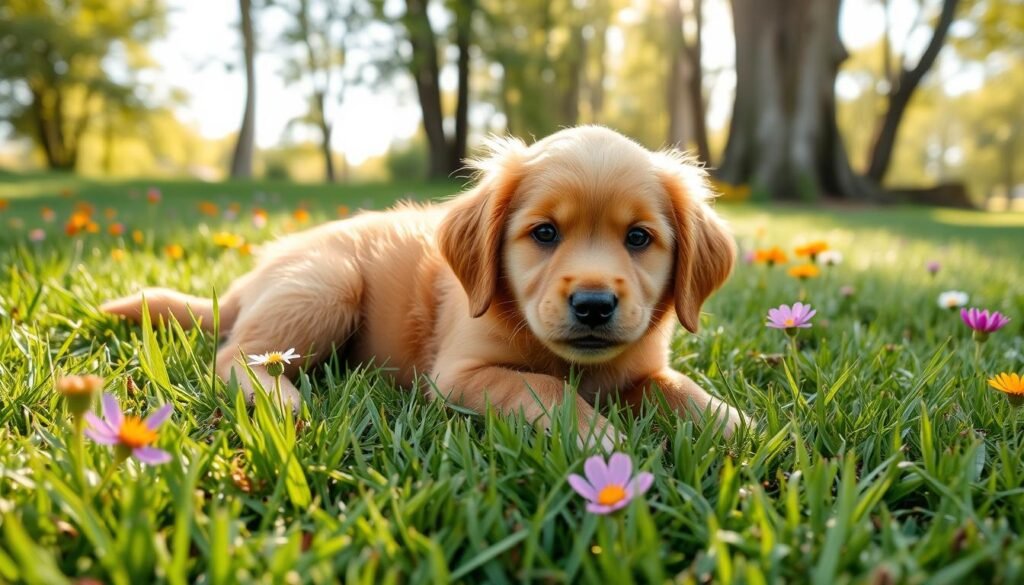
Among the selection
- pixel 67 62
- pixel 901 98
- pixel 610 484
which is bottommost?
pixel 610 484

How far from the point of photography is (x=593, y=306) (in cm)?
Answer: 185

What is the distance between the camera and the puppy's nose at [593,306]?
184cm

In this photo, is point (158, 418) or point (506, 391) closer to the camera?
point (158, 418)

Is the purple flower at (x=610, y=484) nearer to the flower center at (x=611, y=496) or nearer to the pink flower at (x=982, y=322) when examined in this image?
the flower center at (x=611, y=496)

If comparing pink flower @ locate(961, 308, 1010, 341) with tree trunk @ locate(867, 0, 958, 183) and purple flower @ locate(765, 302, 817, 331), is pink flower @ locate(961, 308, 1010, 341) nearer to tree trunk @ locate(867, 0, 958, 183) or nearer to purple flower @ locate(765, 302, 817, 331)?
purple flower @ locate(765, 302, 817, 331)

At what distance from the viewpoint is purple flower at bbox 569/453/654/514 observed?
1165mm

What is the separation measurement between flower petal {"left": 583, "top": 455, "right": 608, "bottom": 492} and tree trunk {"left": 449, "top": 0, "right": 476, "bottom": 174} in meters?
18.5

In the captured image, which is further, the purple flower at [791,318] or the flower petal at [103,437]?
the purple flower at [791,318]

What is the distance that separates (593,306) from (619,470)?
67 centimetres

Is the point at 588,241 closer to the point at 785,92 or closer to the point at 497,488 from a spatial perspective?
the point at 497,488

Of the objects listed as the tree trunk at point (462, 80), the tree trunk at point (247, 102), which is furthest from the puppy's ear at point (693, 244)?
the tree trunk at point (247, 102)

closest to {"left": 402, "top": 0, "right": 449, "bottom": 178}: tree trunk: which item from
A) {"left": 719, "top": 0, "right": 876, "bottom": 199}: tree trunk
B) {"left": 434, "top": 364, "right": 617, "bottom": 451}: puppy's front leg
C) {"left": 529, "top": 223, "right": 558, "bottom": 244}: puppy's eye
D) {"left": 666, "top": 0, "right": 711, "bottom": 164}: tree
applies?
{"left": 666, "top": 0, "right": 711, "bottom": 164}: tree

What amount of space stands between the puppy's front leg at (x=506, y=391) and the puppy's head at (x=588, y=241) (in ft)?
0.42

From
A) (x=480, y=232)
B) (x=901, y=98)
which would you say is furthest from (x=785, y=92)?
(x=480, y=232)
